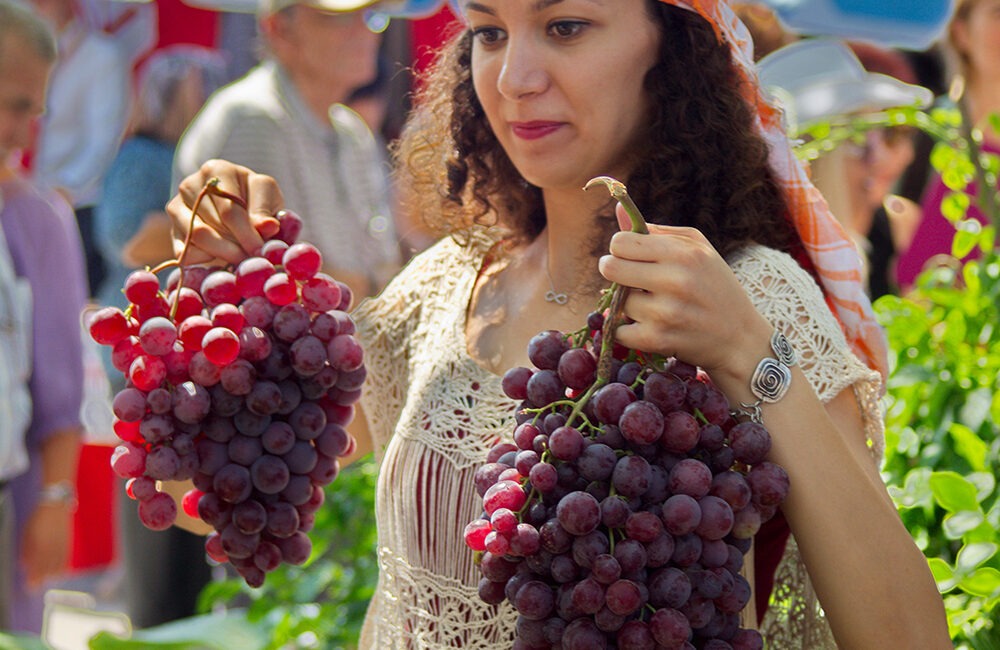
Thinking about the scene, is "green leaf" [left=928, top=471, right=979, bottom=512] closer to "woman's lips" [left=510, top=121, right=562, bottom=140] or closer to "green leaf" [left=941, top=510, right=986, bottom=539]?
"green leaf" [left=941, top=510, right=986, bottom=539]

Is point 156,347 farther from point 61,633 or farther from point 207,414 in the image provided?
point 61,633

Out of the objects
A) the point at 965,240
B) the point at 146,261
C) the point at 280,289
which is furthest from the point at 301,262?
the point at 146,261

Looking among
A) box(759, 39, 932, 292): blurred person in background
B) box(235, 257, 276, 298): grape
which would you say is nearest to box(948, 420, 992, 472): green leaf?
box(235, 257, 276, 298): grape

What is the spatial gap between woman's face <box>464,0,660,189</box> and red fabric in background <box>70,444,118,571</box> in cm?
332

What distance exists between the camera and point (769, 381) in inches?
42.9

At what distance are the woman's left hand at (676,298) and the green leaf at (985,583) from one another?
40 cm

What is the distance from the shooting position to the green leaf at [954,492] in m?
1.30

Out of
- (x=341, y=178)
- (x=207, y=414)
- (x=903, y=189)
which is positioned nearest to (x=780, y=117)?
(x=207, y=414)

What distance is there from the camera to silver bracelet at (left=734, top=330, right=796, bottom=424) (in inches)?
42.8

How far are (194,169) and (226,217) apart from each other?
1.89m

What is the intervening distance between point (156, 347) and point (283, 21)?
8.44ft

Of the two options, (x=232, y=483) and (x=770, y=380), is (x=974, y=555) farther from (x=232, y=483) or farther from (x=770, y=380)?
(x=232, y=483)

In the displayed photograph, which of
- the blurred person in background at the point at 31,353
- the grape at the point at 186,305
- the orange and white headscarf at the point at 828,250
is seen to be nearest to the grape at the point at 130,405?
the grape at the point at 186,305

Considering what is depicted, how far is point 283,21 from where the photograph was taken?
3.61 m
